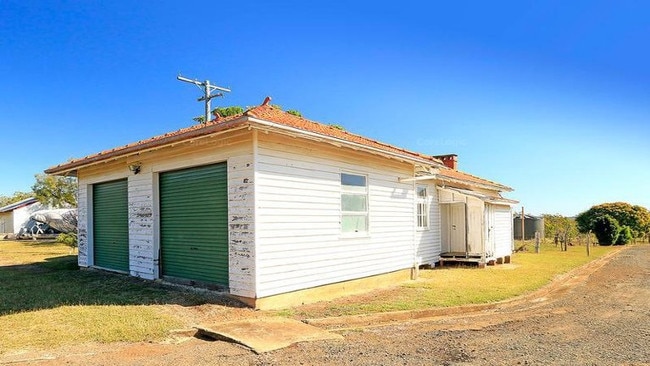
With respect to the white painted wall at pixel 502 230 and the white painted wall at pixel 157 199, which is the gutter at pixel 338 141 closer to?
the white painted wall at pixel 157 199

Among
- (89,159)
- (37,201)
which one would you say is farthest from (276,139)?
(37,201)

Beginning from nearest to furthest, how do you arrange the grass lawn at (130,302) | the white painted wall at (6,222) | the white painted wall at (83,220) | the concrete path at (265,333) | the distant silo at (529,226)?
the concrete path at (265,333) < the grass lawn at (130,302) < the white painted wall at (83,220) < the distant silo at (529,226) < the white painted wall at (6,222)

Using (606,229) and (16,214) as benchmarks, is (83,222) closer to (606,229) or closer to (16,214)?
(606,229)

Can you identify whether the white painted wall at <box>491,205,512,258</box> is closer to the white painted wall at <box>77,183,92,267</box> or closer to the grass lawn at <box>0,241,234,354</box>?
the grass lawn at <box>0,241,234,354</box>

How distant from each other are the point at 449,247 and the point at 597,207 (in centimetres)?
2263

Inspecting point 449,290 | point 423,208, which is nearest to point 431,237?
point 423,208

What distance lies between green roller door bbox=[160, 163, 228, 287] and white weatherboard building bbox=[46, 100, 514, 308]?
0.02 meters

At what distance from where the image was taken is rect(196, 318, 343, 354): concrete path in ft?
18.9

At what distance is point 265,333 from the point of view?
20.3 feet

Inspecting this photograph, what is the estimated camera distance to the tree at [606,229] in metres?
29.2

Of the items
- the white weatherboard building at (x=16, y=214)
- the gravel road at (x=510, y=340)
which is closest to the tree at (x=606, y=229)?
the gravel road at (x=510, y=340)

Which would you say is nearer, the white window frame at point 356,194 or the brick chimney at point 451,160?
the white window frame at point 356,194

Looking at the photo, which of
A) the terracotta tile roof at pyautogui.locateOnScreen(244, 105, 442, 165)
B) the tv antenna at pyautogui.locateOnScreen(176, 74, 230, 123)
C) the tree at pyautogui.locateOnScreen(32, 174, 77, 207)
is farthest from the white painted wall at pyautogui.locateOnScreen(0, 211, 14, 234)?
the terracotta tile roof at pyautogui.locateOnScreen(244, 105, 442, 165)

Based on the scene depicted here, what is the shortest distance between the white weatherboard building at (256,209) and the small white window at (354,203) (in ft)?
0.09
